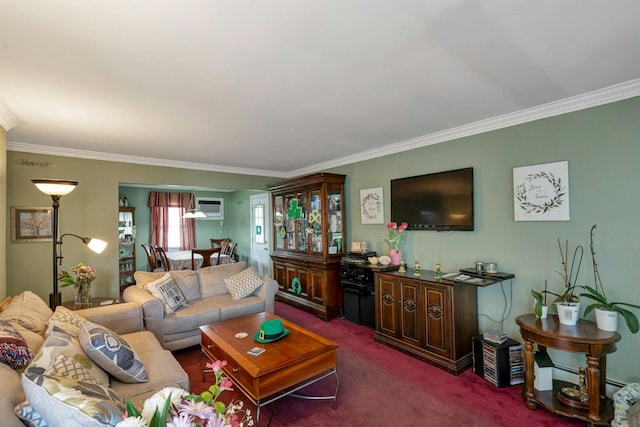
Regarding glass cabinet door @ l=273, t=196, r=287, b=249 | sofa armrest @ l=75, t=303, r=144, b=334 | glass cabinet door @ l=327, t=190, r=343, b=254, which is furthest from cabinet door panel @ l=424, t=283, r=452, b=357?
glass cabinet door @ l=273, t=196, r=287, b=249

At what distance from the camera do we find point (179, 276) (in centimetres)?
397

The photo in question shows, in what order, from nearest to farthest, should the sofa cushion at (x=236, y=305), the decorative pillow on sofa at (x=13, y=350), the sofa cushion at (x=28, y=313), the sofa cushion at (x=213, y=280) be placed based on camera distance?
the decorative pillow on sofa at (x=13, y=350), the sofa cushion at (x=28, y=313), the sofa cushion at (x=236, y=305), the sofa cushion at (x=213, y=280)

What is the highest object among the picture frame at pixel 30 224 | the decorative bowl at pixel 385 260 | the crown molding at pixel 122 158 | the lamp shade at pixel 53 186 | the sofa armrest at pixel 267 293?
the crown molding at pixel 122 158

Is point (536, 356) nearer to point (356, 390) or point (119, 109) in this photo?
point (356, 390)

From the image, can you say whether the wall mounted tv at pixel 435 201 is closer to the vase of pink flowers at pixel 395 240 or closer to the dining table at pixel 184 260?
the vase of pink flowers at pixel 395 240

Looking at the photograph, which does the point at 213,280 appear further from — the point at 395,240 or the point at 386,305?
the point at 395,240

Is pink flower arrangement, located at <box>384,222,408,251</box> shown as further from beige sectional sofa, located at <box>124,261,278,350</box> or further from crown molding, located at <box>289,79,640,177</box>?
beige sectional sofa, located at <box>124,261,278,350</box>

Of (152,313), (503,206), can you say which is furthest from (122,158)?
(503,206)

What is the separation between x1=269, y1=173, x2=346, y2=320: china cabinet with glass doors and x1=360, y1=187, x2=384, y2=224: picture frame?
38 cm

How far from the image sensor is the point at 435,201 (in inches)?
142

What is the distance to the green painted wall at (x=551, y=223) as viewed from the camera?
2.40m

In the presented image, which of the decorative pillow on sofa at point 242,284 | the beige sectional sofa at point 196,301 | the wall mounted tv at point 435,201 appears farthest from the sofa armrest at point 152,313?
the wall mounted tv at point 435,201

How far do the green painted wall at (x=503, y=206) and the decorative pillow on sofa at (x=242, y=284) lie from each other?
1.67 metres

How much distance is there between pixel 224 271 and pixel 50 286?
219cm
